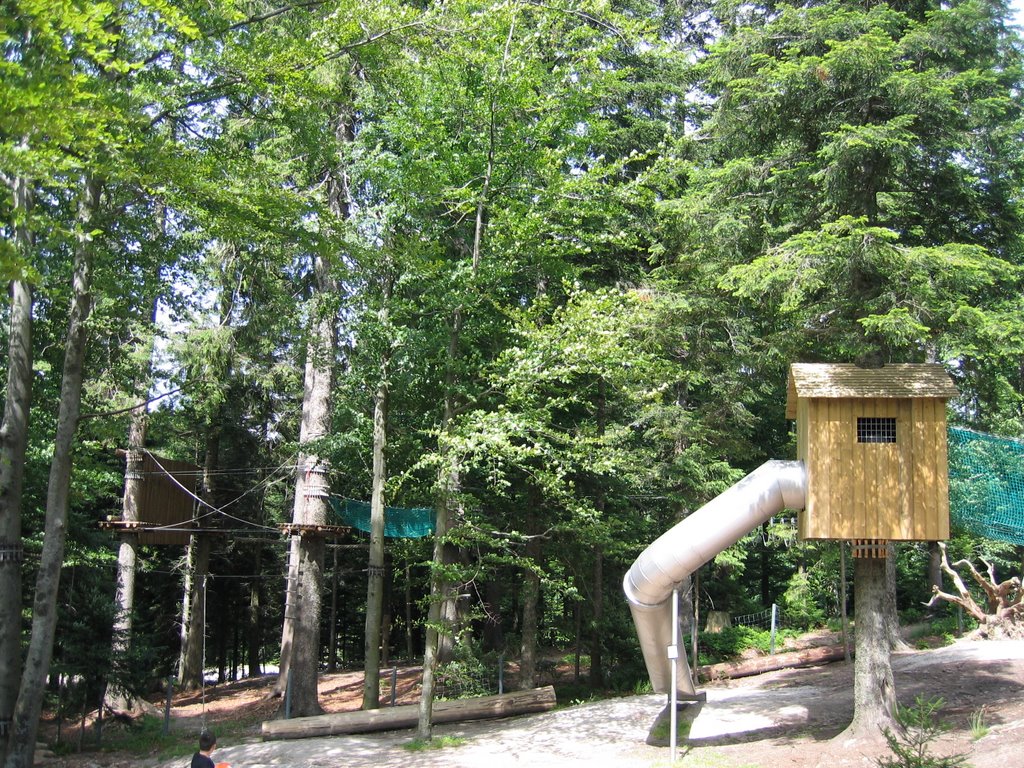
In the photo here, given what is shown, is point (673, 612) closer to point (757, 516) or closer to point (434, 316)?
point (757, 516)

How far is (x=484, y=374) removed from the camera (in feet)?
47.1

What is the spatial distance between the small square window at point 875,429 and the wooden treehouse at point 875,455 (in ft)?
0.04

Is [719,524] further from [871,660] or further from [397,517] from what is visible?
[397,517]

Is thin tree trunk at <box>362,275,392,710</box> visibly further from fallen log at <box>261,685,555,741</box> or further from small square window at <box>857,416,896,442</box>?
small square window at <box>857,416,896,442</box>

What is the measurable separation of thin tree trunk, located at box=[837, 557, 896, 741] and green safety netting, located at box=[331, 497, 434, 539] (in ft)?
26.3

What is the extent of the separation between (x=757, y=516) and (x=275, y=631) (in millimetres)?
27798

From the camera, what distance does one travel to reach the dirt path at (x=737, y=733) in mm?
11148

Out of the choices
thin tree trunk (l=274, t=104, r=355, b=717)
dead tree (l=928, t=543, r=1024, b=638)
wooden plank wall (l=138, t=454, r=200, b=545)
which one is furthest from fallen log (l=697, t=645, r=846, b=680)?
wooden plank wall (l=138, t=454, r=200, b=545)

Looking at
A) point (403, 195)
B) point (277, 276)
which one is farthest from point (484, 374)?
point (277, 276)

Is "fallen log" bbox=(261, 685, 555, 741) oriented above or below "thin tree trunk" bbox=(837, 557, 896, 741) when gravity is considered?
below

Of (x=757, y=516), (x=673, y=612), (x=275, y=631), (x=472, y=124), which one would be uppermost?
(x=472, y=124)

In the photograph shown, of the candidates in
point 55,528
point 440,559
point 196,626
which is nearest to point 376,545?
point 440,559

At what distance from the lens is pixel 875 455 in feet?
36.2

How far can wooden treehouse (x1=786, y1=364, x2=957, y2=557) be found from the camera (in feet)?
35.5
